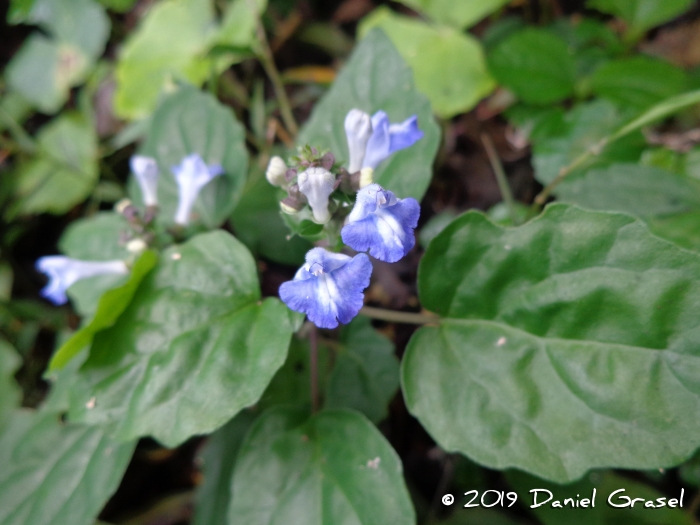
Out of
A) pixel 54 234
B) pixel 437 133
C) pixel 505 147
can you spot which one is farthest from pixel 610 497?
pixel 54 234

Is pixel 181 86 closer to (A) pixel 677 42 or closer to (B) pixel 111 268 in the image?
(B) pixel 111 268

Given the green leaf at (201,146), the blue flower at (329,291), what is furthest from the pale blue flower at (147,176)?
the blue flower at (329,291)

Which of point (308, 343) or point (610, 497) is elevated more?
point (308, 343)

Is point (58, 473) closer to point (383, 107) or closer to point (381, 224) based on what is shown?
point (381, 224)

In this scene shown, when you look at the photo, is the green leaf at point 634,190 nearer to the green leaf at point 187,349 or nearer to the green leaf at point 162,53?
the green leaf at point 187,349

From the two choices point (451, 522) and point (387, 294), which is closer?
point (451, 522)

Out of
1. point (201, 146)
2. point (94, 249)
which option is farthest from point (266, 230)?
point (94, 249)
